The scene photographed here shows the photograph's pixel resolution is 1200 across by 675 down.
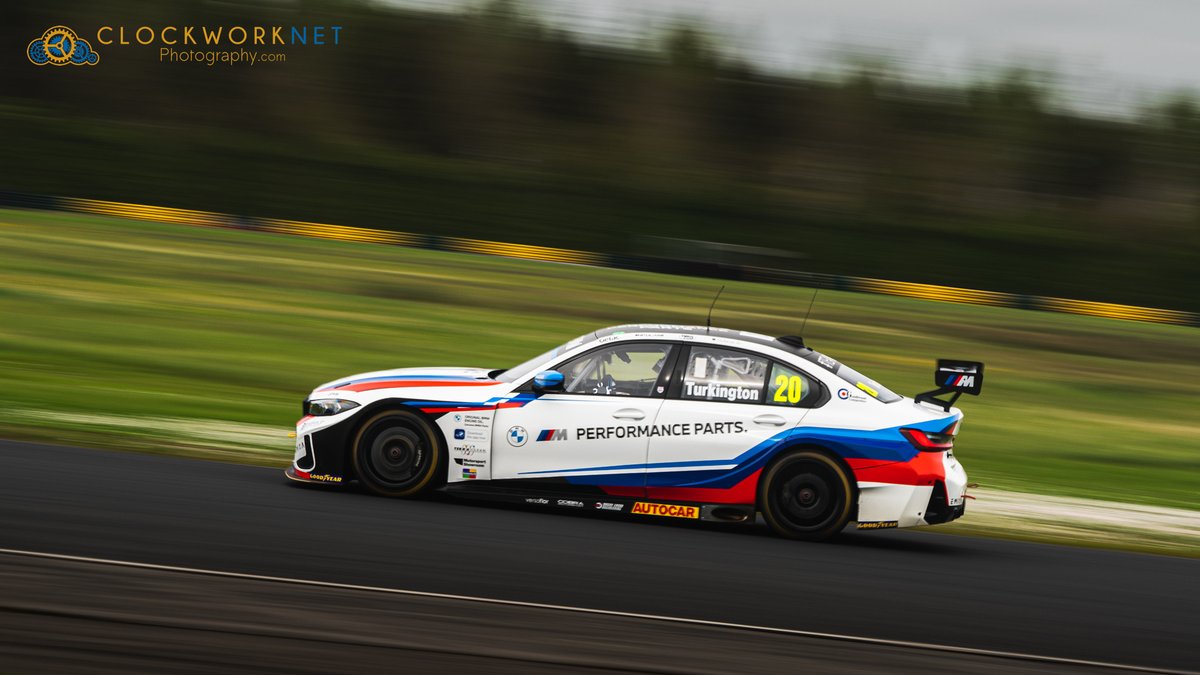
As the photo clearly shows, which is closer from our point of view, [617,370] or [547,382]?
[547,382]

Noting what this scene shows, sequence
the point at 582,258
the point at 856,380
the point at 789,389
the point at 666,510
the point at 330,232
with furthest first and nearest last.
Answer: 1. the point at 330,232
2. the point at 582,258
3. the point at 856,380
4. the point at 789,389
5. the point at 666,510

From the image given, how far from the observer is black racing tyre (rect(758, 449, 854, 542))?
796 cm

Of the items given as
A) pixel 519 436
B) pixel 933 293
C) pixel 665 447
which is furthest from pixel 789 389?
pixel 933 293

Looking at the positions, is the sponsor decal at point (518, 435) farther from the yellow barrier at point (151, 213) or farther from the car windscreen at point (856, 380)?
the yellow barrier at point (151, 213)

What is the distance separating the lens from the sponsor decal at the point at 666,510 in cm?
801

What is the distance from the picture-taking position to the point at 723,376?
322 inches

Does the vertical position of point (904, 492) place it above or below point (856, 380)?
below

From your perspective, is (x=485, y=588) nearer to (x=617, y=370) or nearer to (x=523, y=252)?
(x=617, y=370)

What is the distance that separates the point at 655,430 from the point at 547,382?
0.80 meters

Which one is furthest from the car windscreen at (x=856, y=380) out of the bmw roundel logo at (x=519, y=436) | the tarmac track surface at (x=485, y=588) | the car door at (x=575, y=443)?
the bmw roundel logo at (x=519, y=436)

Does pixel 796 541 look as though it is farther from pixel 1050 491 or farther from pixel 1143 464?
pixel 1143 464

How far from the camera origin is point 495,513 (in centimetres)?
797

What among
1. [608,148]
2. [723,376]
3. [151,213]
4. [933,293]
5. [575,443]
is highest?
[608,148]

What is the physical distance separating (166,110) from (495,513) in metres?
37.5
